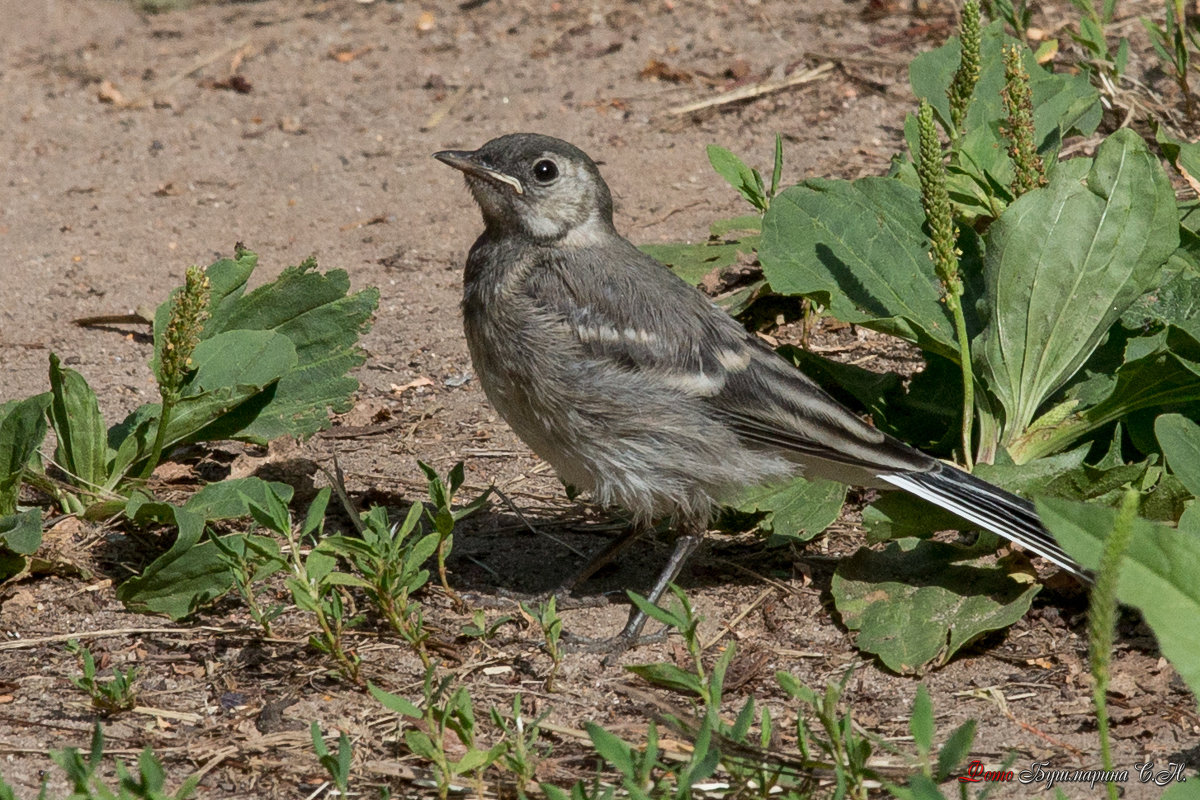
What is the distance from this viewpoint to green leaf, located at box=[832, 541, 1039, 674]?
4590mm

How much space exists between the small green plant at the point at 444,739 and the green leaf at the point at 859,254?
2163mm

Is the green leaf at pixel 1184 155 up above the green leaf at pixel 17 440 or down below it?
above

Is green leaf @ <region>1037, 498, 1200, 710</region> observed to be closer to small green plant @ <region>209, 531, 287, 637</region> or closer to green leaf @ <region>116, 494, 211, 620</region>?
small green plant @ <region>209, 531, 287, 637</region>

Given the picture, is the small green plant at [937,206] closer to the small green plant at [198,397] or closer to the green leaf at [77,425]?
the small green plant at [198,397]

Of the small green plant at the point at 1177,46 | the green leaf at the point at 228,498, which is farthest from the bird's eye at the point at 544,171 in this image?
the small green plant at the point at 1177,46

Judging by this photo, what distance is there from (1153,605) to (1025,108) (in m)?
2.27

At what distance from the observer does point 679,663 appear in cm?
484

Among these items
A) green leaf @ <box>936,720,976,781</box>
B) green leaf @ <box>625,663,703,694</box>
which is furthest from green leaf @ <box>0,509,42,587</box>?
green leaf @ <box>936,720,976,781</box>

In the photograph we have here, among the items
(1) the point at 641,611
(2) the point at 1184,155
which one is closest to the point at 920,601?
(1) the point at 641,611

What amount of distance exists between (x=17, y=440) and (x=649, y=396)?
2.29 m

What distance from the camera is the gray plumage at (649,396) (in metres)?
5.11

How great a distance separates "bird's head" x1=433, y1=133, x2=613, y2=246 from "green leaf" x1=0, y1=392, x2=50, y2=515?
1.89 metres

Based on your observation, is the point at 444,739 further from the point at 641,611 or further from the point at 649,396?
the point at 649,396

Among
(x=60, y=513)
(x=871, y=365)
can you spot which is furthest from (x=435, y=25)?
(x=60, y=513)
